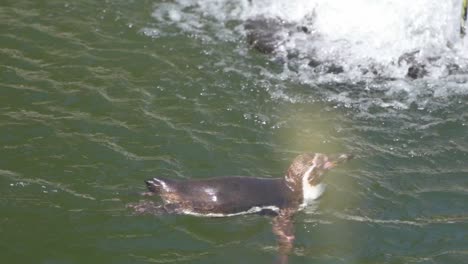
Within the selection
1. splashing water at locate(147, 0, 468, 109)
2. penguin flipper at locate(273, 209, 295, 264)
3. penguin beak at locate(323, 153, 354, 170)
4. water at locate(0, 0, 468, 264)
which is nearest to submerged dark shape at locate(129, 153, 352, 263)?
penguin flipper at locate(273, 209, 295, 264)

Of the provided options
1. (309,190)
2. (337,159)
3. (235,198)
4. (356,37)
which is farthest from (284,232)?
(356,37)

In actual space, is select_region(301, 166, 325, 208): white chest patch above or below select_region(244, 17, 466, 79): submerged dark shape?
below

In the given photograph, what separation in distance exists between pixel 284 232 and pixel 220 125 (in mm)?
2341

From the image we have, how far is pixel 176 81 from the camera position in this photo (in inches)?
418

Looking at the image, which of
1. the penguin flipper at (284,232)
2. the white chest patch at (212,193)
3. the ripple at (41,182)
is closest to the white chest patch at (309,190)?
the penguin flipper at (284,232)

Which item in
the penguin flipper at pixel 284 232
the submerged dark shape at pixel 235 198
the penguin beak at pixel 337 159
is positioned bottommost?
the penguin flipper at pixel 284 232

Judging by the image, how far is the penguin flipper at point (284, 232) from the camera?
24.4 feet

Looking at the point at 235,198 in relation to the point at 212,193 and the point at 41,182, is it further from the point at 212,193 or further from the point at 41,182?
A: the point at 41,182

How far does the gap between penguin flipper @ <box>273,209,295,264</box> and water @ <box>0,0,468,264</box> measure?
96 mm

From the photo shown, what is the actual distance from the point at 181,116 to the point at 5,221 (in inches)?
120

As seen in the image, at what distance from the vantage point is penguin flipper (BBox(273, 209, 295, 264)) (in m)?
7.43

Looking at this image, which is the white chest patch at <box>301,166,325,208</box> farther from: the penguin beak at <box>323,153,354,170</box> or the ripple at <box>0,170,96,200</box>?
the ripple at <box>0,170,96,200</box>

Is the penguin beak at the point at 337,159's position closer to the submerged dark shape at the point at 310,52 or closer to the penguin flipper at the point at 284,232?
the penguin flipper at the point at 284,232

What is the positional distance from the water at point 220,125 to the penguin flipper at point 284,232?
96 millimetres
